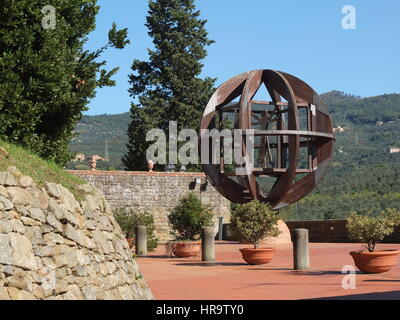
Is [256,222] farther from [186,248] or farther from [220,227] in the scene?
[220,227]

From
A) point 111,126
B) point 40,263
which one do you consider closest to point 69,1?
point 40,263

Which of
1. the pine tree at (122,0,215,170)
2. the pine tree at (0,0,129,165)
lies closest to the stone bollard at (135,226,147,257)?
the pine tree at (0,0,129,165)

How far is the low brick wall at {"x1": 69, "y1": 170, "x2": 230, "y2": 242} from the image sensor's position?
98.4ft

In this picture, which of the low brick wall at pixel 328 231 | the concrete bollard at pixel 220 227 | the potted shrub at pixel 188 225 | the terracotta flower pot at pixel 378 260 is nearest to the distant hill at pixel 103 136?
the concrete bollard at pixel 220 227

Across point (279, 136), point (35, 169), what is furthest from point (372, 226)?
point (279, 136)

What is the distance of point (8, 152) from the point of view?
9.58m

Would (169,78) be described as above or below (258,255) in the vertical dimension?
above

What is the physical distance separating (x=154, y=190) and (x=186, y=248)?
38.8ft

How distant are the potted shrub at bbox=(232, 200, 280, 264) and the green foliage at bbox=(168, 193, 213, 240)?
5.52m

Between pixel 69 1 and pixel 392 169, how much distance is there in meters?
57.8

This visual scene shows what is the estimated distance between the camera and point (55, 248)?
27.2ft

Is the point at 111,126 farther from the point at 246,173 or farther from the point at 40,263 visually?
the point at 40,263

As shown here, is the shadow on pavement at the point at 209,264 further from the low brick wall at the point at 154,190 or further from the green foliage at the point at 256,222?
the low brick wall at the point at 154,190

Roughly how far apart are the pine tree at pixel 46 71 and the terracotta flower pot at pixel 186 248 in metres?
6.17
